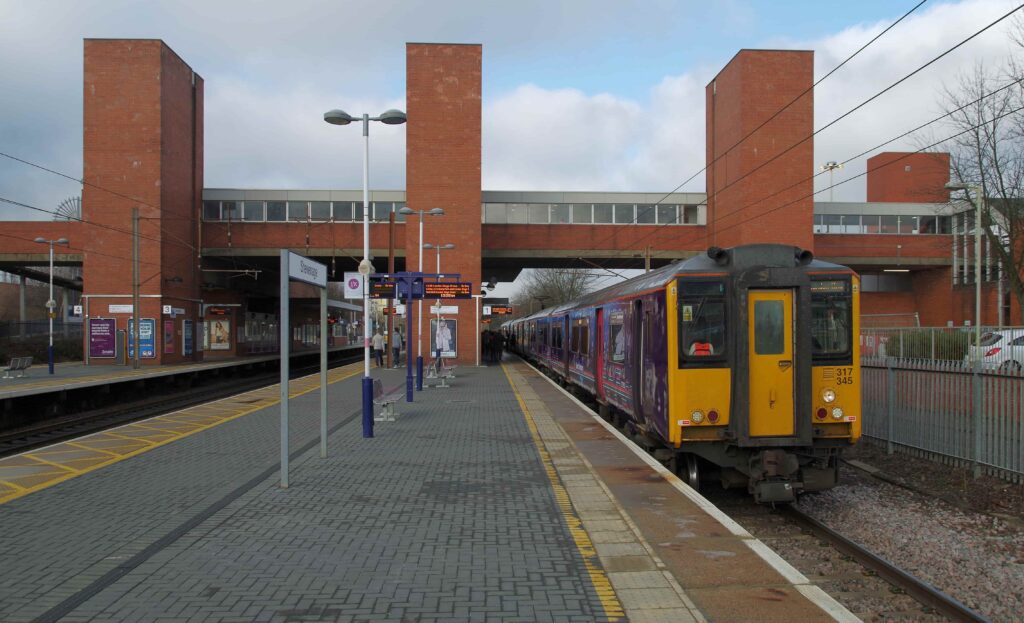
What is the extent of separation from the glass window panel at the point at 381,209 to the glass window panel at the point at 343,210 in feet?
4.76

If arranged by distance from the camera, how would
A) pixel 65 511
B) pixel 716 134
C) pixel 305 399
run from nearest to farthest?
pixel 65 511
pixel 305 399
pixel 716 134

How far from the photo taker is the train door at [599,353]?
46.4ft

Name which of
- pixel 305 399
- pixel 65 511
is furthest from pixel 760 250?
pixel 305 399

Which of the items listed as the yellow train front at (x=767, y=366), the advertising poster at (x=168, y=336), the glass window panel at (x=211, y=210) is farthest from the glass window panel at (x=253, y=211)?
the yellow train front at (x=767, y=366)

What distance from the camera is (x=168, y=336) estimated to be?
35031 mm

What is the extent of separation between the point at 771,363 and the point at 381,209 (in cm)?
3541

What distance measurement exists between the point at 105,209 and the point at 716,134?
31354mm

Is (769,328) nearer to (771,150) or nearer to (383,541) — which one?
(383,541)

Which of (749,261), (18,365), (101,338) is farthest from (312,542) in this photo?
(101,338)

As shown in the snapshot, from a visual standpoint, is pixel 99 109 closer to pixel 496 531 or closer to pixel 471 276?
pixel 471 276

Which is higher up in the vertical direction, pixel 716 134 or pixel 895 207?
pixel 716 134

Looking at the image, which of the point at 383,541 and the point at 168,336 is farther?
the point at 168,336

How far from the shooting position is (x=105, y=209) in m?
34.2

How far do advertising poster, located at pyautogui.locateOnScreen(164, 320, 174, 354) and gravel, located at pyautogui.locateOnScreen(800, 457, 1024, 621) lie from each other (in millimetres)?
32657
